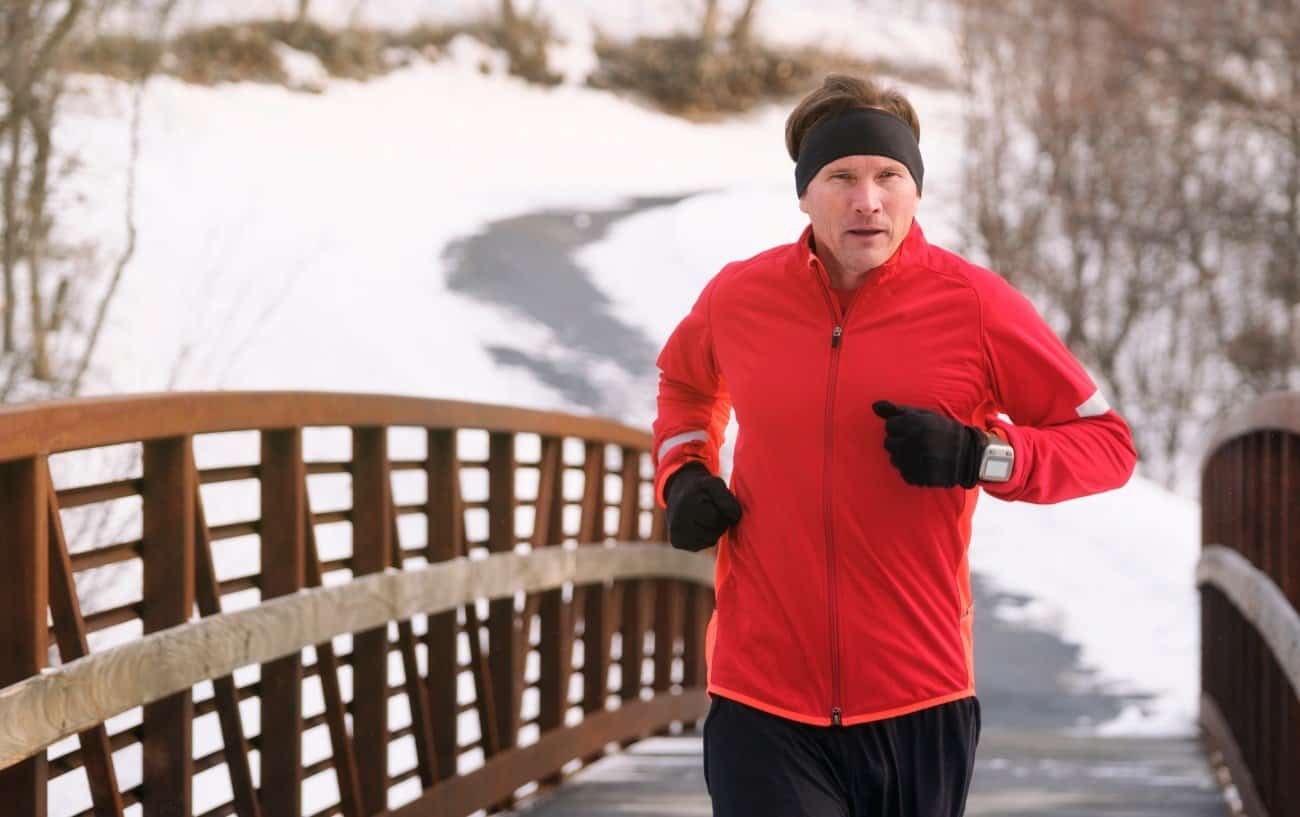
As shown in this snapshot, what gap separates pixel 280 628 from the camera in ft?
12.2

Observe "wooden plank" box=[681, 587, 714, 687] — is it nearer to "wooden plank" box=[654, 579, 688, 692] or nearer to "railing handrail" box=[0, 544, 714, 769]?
"wooden plank" box=[654, 579, 688, 692]

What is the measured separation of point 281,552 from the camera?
152 inches

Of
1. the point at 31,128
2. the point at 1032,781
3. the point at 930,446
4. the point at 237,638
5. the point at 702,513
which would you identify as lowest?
the point at 1032,781

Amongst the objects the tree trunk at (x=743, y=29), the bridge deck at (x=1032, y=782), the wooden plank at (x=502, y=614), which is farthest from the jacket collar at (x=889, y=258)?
the tree trunk at (x=743, y=29)

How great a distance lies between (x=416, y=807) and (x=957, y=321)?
2428 mm

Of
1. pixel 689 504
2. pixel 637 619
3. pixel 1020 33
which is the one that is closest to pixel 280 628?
pixel 689 504

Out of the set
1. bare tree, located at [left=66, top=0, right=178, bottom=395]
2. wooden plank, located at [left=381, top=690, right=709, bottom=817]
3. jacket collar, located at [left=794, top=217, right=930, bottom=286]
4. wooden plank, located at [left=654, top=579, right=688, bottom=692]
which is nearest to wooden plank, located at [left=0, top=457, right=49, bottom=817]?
jacket collar, located at [left=794, top=217, right=930, bottom=286]

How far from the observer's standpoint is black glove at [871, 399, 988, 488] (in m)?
2.57

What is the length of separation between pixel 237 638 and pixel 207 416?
17.1 inches

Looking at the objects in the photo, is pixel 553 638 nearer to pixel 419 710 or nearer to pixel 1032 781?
pixel 419 710

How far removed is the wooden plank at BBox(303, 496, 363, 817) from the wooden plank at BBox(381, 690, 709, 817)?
14 centimetres

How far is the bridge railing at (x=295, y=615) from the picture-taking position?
2.82 metres

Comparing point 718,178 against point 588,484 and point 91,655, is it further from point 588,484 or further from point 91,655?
point 91,655

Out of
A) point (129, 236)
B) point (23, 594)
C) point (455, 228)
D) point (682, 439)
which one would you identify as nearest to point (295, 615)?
point (23, 594)
